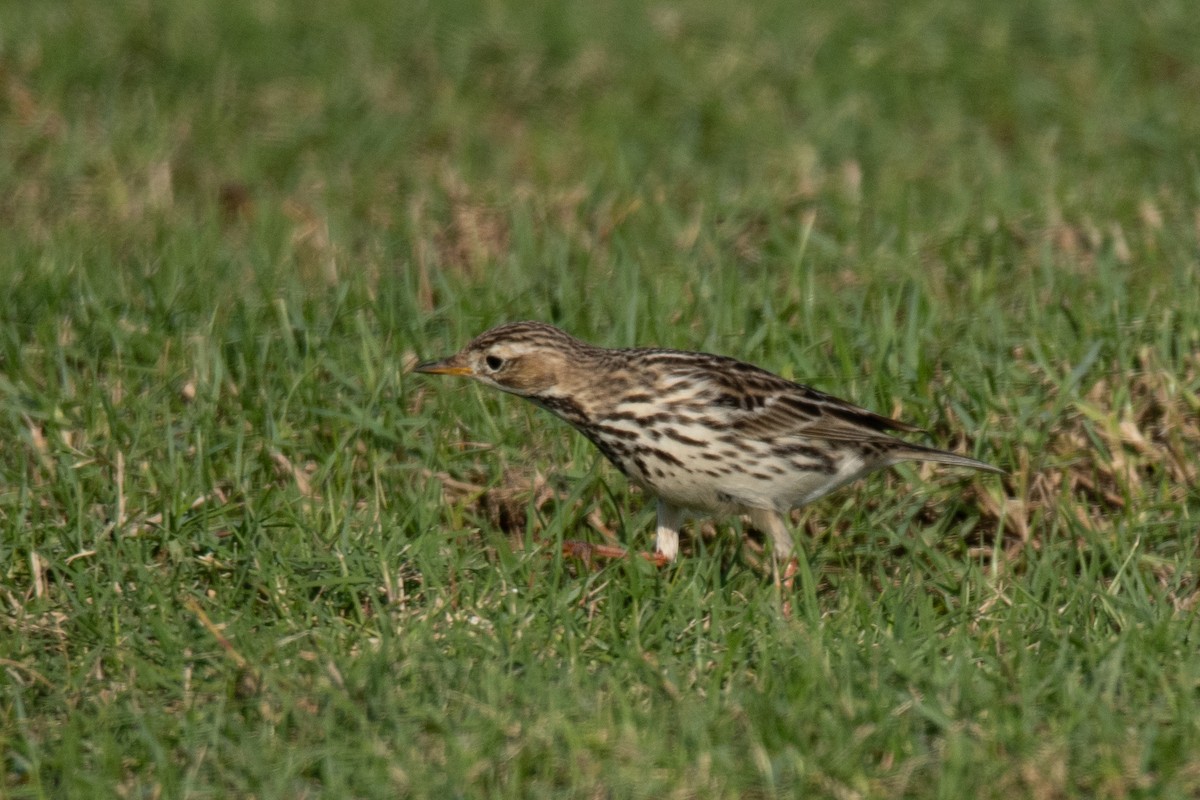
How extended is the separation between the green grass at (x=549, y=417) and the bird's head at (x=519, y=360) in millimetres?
446

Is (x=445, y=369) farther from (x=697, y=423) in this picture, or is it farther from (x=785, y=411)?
(x=785, y=411)

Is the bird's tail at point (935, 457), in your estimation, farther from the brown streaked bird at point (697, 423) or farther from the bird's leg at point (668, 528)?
the bird's leg at point (668, 528)

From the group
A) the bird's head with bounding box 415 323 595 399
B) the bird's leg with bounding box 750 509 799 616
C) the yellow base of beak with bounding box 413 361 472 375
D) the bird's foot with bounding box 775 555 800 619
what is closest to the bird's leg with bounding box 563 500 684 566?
the bird's leg with bounding box 750 509 799 616

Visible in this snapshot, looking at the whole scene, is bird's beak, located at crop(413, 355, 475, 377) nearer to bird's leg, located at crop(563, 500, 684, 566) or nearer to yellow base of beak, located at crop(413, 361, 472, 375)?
yellow base of beak, located at crop(413, 361, 472, 375)

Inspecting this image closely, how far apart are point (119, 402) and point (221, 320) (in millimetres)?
712

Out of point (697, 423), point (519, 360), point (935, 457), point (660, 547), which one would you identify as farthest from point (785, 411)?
point (519, 360)

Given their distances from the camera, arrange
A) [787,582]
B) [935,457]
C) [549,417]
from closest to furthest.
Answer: [787,582] → [935,457] → [549,417]

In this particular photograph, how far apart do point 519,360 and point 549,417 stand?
2.66 feet

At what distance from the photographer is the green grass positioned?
202 inches

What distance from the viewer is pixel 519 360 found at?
673 cm

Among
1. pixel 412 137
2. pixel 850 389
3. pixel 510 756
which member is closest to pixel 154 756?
pixel 510 756

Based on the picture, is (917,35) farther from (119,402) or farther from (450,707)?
(450,707)

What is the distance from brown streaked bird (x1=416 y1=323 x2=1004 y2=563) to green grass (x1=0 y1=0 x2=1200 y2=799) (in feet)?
0.90

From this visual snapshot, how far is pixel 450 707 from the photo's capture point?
5.27 metres
